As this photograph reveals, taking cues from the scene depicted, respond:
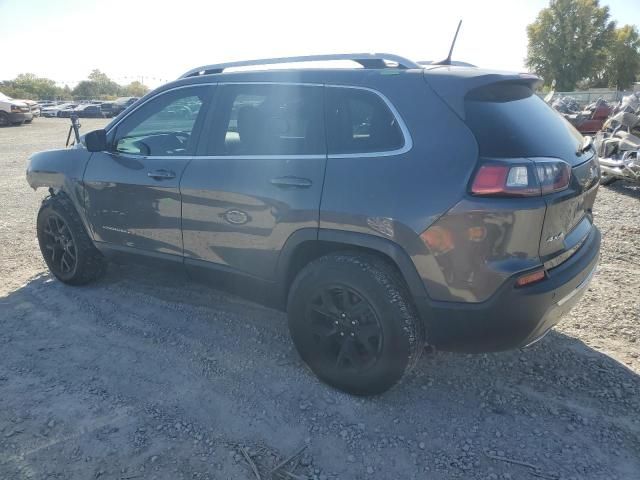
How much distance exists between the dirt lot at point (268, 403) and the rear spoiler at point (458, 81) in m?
1.62

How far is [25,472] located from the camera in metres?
2.37

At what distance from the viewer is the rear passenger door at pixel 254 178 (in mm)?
2871

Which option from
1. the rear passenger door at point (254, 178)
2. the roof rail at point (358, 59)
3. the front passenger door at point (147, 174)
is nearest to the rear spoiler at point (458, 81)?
the roof rail at point (358, 59)

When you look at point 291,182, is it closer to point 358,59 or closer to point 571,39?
point 358,59

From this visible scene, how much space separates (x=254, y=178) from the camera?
3.02m

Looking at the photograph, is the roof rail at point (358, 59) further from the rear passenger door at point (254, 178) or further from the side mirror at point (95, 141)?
the side mirror at point (95, 141)

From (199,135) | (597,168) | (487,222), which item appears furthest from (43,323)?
(597,168)

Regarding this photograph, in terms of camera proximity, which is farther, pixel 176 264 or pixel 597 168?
pixel 176 264

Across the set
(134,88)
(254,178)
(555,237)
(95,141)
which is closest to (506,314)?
(555,237)

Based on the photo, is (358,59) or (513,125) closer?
(513,125)

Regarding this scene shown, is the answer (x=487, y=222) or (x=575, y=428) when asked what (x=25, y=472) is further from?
(x=575, y=428)

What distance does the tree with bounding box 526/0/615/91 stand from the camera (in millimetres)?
56594

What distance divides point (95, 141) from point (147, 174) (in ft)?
1.95

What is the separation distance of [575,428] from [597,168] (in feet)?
4.91
